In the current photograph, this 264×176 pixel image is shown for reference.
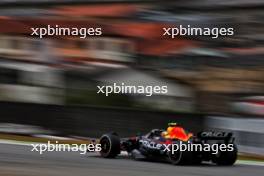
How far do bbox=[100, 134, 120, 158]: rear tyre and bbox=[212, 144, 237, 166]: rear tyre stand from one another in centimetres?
173

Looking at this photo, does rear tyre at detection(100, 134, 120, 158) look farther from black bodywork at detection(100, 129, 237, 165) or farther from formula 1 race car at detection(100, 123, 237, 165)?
formula 1 race car at detection(100, 123, 237, 165)

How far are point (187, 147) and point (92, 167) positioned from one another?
56.6 inches

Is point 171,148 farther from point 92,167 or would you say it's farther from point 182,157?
point 92,167

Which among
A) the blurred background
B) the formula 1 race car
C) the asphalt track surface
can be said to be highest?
the blurred background

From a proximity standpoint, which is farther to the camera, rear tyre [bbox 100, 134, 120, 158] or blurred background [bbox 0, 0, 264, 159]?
blurred background [bbox 0, 0, 264, 159]

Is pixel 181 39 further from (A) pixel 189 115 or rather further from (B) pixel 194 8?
(A) pixel 189 115

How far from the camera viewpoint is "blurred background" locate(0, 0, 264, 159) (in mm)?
15945

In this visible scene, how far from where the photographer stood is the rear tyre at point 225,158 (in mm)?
9772

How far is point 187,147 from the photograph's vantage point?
367 inches

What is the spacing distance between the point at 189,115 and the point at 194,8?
3.30m

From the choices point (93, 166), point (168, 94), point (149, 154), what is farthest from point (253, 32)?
point (93, 166)

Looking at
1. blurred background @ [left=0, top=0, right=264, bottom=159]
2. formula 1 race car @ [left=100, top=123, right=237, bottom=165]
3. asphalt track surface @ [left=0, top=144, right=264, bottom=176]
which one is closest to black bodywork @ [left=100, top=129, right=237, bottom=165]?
formula 1 race car @ [left=100, top=123, right=237, bottom=165]

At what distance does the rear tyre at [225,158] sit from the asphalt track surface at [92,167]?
136 mm

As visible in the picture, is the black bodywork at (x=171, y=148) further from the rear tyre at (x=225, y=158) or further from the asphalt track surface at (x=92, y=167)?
the asphalt track surface at (x=92, y=167)
